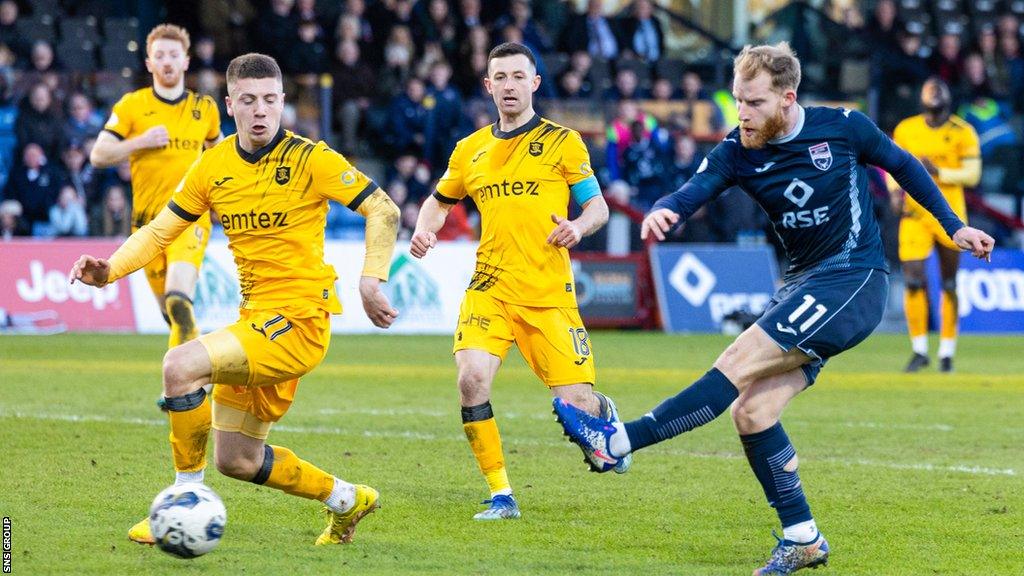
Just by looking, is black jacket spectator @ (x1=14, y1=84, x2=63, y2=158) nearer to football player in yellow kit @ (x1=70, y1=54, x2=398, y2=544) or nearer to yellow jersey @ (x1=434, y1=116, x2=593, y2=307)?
yellow jersey @ (x1=434, y1=116, x2=593, y2=307)

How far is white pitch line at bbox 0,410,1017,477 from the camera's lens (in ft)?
29.9

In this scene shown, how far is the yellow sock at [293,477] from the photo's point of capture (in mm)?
6727

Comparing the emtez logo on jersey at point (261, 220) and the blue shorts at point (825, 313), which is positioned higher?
the emtez logo on jersey at point (261, 220)

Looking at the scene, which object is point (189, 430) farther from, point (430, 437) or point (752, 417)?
point (430, 437)

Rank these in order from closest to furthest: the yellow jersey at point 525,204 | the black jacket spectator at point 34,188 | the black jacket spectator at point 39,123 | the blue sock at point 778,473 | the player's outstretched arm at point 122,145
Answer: the blue sock at point 778,473 → the yellow jersey at point 525,204 → the player's outstretched arm at point 122,145 → the black jacket spectator at point 34,188 → the black jacket spectator at point 39,123

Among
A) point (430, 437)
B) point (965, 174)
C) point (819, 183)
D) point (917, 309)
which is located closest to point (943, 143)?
point (965, 174)

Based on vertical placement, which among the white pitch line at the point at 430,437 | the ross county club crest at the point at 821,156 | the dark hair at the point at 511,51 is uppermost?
the dark hair at the point at 511,51

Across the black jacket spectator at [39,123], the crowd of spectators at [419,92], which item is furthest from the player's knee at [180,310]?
the black jacket spectator at [39,123]

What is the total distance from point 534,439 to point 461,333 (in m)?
2.80

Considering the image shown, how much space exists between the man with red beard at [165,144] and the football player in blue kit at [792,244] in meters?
5.71

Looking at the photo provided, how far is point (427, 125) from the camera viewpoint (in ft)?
72.6

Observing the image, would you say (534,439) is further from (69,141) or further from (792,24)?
(792,24)

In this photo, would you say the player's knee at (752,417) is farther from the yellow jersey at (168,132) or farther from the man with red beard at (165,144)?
the yellow jersey at (168,132)

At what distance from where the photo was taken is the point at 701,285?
69.7ft
